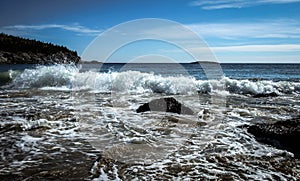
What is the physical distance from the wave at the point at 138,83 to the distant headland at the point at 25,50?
62114 mm

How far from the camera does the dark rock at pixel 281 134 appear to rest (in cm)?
516

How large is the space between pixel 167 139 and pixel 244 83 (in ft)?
40.8

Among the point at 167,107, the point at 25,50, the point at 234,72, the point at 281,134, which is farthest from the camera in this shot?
the point at 25,50

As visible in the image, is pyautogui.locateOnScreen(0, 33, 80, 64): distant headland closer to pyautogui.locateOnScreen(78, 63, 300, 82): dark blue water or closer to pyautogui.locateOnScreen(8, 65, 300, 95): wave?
pyautogui.locateOnScreen(78, 63, 300, 82): dark blue water

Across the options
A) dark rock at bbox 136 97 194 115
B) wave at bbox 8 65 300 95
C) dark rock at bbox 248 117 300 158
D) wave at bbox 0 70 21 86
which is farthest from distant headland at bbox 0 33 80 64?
dark rock at bbox 248 117 300 158

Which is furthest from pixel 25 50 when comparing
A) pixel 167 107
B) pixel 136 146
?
pixel 136 146

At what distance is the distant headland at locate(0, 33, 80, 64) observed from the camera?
80000 mm

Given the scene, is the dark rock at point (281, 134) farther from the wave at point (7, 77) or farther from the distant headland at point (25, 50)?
the distant headland at point (25, 50)

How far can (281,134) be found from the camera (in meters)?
5.46

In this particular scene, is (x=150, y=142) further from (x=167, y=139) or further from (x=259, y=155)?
(x=259, y=155)

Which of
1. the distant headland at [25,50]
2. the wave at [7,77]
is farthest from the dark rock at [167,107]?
the distant headland at [25,50]

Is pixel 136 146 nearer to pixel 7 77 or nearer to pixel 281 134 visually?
pixel 281 134

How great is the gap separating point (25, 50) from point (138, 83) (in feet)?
276

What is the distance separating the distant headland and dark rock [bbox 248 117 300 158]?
253 feet
